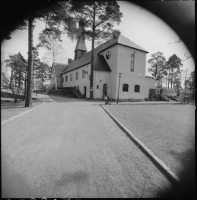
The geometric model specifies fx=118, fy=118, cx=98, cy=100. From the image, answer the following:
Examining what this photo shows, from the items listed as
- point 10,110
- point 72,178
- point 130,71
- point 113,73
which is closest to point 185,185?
point 72,178

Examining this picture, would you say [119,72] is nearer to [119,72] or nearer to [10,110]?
[119,72]

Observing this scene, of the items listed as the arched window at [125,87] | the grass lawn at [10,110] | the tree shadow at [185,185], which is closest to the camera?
the tree shadow at [185,185]

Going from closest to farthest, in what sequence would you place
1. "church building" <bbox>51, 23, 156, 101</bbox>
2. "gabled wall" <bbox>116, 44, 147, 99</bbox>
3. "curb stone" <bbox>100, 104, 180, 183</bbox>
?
"curb stone" <bbox>100, 104, 180, 183</bbox> → "church building" <bbox>51, 23, 156, 101</bbox> → "gabled wall" <bbox>116, 44, 147, 99</bbox>

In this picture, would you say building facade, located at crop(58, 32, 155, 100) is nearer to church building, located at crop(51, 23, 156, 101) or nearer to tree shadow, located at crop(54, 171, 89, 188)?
church building, located at crop(51, 23, 156, 101)

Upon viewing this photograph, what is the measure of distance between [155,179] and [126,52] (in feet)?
78.3

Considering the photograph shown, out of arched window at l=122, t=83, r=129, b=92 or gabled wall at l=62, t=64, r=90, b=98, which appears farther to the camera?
gabled wall at l=62, t=64, r=90, b=98

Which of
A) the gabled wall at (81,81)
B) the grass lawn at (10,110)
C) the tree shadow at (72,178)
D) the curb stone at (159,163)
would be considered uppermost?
the gabled wall at (81,81)

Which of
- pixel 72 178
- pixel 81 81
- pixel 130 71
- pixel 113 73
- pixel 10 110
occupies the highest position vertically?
pixel 130 71

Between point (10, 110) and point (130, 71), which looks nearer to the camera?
point (10, 110)

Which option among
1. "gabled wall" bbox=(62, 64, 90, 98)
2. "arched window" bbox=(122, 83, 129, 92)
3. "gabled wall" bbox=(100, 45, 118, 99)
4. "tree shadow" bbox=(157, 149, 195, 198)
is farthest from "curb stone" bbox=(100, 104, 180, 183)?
"gabled wall" bbox=(62, 64, 90, 98)

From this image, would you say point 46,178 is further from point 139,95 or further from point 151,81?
point 151,81

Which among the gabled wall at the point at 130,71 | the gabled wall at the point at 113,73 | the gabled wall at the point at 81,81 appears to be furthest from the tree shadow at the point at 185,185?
the gabled wall at the point at 81,81

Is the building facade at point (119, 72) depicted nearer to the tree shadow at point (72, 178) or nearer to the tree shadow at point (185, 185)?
the tree shadow at point (185, 185)

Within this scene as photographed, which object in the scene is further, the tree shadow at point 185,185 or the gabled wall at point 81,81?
the gabled wall at point 81,81
